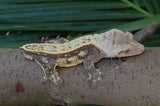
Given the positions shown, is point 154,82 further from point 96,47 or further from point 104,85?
point 96,47

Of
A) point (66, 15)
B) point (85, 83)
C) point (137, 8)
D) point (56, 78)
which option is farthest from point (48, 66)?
point (137, 8)

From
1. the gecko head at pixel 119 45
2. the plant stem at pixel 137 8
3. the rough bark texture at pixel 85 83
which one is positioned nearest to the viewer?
the rough bark texture at pixel 85 83

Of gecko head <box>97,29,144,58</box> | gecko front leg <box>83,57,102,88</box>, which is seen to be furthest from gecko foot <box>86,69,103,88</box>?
gecko head <box>97,29,144,58</box>

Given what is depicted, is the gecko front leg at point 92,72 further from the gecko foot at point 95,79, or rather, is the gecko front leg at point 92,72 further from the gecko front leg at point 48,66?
the gecko front leg at point 48,66

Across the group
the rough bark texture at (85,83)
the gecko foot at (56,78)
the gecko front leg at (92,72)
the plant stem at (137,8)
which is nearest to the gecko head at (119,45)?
the rough bark texture at (85,83)

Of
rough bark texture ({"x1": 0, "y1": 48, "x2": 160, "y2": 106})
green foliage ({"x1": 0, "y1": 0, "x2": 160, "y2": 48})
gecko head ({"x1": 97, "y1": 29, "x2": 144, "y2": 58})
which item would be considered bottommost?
rough bark texture ({"x1": 0, "y1": 48, "x2": 160, "y2": 106})

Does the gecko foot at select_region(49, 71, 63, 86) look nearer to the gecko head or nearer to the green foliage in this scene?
the gecko head
